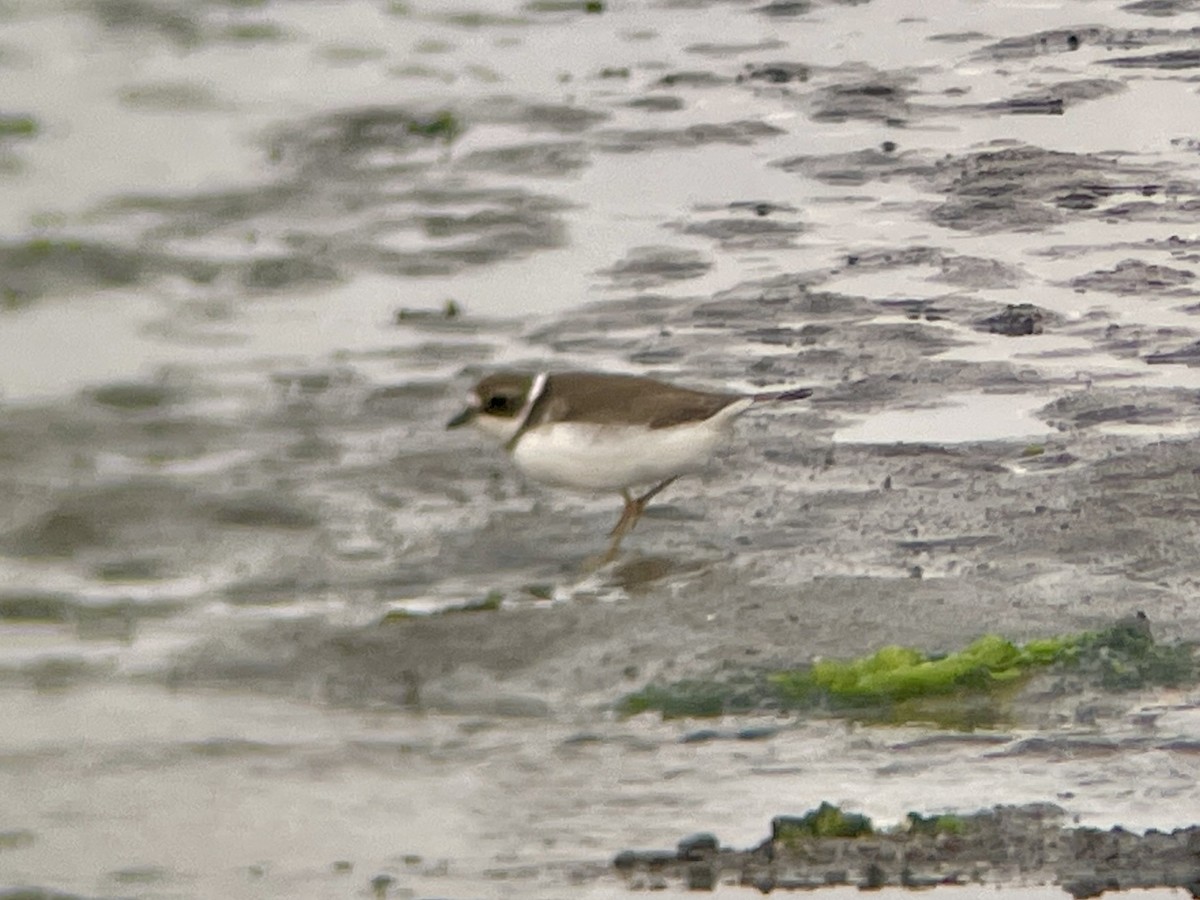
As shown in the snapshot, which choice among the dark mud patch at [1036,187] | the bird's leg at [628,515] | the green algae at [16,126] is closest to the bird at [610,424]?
the bird's leg at [628,515]

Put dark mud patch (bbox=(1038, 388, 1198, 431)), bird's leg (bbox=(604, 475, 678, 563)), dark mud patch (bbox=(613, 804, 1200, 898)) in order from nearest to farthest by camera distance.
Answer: dark mud patch (bbox=(613, 804, 1200, 898))
bird's leg (bbox=(604, 475, 678, 563))
dark mud patch (bbox=(1038, 388, 1198, 431))

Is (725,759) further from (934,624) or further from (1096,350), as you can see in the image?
(1096,350)

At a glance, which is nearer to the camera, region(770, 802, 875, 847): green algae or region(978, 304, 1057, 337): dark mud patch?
region(770, 802, 875, 847): green algae

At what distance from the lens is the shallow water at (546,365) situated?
219cm

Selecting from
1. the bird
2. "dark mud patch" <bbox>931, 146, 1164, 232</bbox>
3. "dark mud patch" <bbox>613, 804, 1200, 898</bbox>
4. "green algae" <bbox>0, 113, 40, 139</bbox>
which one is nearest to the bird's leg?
the bird

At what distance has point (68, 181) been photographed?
2.34 m

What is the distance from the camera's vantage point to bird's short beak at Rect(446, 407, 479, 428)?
2508 millimetres

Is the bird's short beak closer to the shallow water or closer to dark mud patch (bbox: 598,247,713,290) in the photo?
the shallow water

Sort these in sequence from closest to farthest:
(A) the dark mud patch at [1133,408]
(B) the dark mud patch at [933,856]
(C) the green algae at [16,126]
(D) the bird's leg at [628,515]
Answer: (B) the dark mud patch at [933,856] → (C) the green algae at [16,126] → (D) the bird's leg at [628,515] → (A) the dark mud patch at [1133,408]

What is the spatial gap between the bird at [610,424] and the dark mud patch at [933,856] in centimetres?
49

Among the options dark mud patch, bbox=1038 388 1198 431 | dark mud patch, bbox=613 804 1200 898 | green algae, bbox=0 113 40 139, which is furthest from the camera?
dark mud patch, bbox=1038 388 1198 431

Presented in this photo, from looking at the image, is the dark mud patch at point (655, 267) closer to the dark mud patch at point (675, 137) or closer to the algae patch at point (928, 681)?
the dark mud patch at point (675, 137)

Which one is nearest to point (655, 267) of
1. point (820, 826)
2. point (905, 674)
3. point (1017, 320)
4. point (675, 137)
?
point (675, 137)

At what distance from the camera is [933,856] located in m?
2.13
